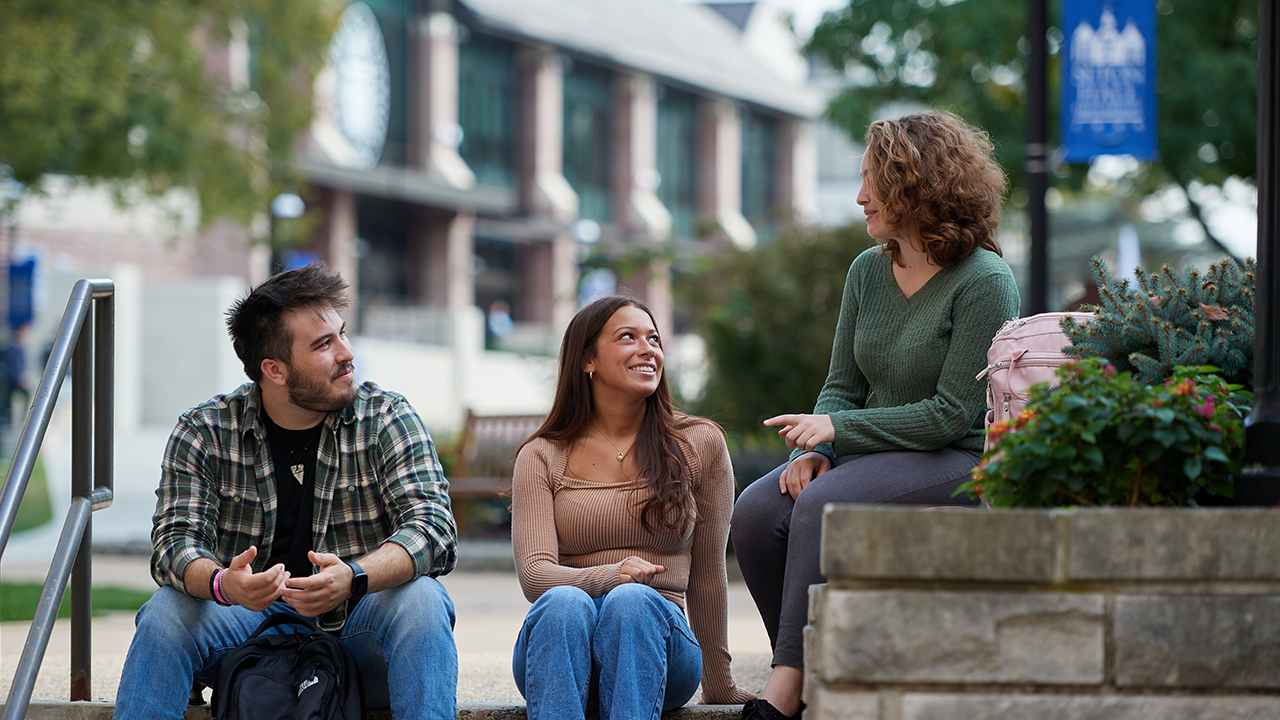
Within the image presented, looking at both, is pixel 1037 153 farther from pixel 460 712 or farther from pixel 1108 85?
pixel 460 712

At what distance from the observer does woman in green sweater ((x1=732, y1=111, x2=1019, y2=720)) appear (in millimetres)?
3498

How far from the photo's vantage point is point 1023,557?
2473 mm

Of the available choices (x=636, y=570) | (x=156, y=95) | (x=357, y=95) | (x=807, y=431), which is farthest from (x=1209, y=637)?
(x=357, y=95)

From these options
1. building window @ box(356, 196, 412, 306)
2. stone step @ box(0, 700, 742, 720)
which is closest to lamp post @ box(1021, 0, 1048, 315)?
stone step @ box(0, 700, 742, 720)

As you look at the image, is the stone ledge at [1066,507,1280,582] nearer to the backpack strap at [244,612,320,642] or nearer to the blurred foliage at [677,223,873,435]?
the backpack strap at [244,612,320,642]

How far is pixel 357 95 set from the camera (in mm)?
30766

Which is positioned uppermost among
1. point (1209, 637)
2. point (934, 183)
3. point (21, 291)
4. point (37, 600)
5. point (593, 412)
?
point (21, 291)

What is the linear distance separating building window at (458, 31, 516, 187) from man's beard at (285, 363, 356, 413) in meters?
31.9

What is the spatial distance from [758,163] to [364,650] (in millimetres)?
44589

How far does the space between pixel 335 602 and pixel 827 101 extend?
460 inches

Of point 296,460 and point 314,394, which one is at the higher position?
point 314,394

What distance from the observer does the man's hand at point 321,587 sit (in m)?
3.37

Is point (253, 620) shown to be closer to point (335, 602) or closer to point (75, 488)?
point (335, 602)

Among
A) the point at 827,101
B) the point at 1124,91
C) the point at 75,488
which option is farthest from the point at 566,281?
the point at 75,488
